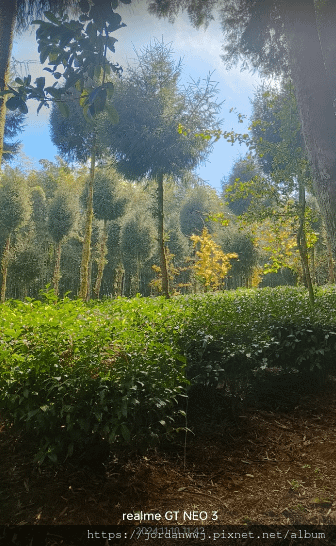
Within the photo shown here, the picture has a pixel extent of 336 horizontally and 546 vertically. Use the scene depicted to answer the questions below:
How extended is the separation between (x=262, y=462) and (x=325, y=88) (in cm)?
327

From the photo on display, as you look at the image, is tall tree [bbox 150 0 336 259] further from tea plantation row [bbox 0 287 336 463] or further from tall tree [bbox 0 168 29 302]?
tall tree [bbox 0 168 29 302]

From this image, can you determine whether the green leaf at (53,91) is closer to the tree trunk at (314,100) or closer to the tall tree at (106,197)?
the tree trunk at (314,100)

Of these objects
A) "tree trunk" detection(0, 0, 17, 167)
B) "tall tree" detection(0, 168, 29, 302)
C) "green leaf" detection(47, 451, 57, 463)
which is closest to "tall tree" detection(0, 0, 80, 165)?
"tree trunk" detection(0, 0, 17, 167)

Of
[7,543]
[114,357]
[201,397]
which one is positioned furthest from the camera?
[201,397]

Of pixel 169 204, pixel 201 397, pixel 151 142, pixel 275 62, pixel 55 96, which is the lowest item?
pixel 201 397

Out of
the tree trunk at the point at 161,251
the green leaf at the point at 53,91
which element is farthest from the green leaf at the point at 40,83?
the tree trunk at the point at 161,251

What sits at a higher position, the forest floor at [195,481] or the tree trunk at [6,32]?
Result: the tree trunk at [6,32]

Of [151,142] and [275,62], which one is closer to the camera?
[275,62]

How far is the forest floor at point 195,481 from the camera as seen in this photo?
2.24 meters

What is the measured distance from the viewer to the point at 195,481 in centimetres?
269

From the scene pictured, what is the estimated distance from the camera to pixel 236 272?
24016mm

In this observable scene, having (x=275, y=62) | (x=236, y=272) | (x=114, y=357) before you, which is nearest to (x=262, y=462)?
(x=114, y=357)

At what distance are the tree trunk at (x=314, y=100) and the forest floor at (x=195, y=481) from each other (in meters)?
1.84

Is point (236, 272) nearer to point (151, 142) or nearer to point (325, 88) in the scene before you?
point (151, 142)
